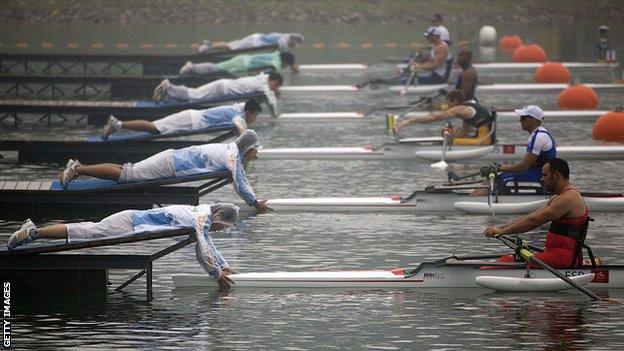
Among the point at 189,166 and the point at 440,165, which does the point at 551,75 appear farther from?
the point at 189,166

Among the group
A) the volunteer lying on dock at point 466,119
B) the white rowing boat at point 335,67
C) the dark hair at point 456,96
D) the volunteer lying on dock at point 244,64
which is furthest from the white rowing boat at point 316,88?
the dark hair at point 456,96

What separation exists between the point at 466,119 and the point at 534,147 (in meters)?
6.74

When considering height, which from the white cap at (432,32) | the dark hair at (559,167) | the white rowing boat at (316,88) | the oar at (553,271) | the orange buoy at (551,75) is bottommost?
the white rowing boat at (316,88)

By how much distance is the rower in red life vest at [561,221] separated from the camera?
18719mm

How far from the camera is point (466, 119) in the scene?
30.4 m

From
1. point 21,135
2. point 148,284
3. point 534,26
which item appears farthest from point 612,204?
point 534,26

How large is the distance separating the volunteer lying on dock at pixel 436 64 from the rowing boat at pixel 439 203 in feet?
48.8

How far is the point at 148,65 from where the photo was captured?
4800 cm

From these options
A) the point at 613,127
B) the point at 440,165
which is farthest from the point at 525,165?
the point at 613,127

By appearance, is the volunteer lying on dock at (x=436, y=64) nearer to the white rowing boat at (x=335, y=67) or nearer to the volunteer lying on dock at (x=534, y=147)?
the white rowing boat at (x=335, y=67)

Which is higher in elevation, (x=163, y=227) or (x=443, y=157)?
(x=163, y=227)

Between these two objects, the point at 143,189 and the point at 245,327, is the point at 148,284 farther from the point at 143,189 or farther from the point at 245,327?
the point at 143,189

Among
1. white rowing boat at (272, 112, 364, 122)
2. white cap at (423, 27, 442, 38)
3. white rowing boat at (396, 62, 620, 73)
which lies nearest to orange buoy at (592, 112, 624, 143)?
white rowing boat at (272, 112, 364, 122)

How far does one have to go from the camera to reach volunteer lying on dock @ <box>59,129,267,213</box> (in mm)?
23516
